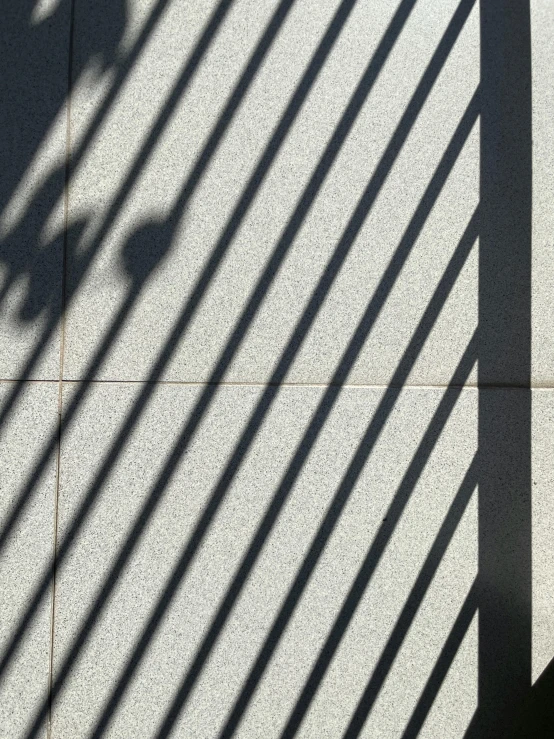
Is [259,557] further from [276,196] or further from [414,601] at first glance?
[276,196]

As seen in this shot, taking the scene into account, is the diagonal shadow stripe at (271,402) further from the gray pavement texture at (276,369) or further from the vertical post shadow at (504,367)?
the vertical post shadow at (504,367)

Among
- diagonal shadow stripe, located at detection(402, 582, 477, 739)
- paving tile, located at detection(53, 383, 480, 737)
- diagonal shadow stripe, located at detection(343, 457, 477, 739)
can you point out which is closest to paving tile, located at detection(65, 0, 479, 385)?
paving tile, located at detection(53, 383, 480, 737)

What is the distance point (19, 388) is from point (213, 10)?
4.20ft

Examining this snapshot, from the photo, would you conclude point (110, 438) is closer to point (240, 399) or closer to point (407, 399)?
point (240, 399)

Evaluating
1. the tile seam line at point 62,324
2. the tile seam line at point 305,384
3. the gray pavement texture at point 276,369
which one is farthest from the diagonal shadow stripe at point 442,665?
the tile seam line at point 62,324

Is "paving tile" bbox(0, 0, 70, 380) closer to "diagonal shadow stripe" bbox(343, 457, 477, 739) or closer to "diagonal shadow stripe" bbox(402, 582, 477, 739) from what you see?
"diagonal shadow stripe" bbox(343, 457, 477, 739)

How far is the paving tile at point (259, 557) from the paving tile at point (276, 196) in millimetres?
149

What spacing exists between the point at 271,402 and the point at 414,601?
28.8 inches

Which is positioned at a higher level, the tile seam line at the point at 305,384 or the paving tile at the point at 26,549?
the tile seam line at the point at 305,384

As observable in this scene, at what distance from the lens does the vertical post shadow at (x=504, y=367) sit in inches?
85.7

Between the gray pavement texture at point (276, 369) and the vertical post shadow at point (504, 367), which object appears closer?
the gray pavement texture at point (276, 369)

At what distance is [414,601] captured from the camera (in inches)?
84.7

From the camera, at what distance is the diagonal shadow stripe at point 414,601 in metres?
2.12

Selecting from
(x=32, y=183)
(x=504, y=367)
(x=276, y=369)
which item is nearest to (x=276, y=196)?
(x=276, y=369)
